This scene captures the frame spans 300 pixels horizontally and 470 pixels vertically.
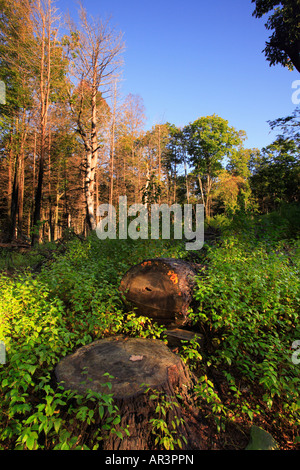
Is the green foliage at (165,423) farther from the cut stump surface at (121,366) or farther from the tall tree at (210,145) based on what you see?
the tall tree at (210,145)

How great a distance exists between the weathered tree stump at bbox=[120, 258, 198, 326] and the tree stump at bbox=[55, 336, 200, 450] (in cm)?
59

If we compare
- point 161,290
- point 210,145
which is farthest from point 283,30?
point 210,145

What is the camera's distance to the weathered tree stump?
327 cm

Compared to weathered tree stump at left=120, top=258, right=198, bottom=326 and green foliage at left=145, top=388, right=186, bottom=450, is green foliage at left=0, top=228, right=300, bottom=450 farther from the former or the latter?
weathered tree stump at left=120, top=258, right=198, bottom=326

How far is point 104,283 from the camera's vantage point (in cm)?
389

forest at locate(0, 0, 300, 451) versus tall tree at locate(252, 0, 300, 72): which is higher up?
tall tree at locate(252, 0, 300, 72)

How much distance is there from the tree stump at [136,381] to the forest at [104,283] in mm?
58

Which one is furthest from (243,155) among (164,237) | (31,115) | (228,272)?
(228,272)

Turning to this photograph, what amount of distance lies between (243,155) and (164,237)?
29896 millimetres

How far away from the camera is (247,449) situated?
1.90 metres

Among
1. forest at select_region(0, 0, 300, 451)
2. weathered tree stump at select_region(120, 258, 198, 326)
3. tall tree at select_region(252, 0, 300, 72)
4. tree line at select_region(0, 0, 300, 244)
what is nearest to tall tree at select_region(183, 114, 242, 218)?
tree line at select_region(0, 0, 300, 244)

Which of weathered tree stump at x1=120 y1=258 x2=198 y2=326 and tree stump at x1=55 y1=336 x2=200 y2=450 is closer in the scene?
tree stump at x1=55 y1=336 x2=200 y2=450

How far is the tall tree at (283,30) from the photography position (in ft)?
25.2
